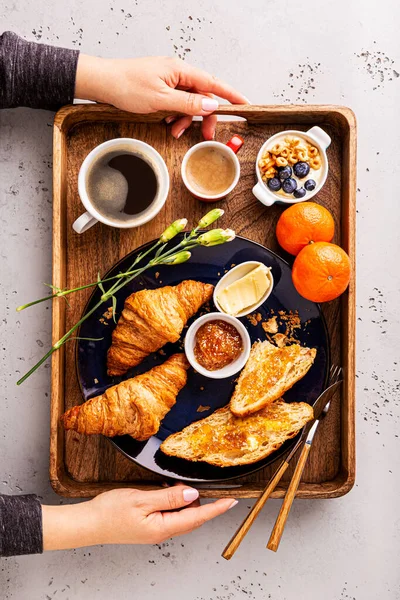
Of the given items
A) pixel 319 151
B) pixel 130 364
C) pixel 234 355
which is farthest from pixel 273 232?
pixel 130 364

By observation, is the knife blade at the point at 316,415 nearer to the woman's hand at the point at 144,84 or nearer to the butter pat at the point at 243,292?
the butter pat at the point at 243,292

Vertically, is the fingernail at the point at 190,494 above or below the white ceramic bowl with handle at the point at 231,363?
below

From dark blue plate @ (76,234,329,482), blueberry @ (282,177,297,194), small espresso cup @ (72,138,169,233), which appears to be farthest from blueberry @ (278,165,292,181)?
small espresso cup @ (72,138,169,233)

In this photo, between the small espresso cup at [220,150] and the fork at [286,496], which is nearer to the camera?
the fork at [286,496]

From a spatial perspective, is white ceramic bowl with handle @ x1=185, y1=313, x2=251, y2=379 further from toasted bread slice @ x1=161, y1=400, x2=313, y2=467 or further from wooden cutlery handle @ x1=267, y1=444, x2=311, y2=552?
wooden cutlery handle @ x1=267, y1=444, x2=311, y2=552

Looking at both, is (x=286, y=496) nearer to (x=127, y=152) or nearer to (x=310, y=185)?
(x=310, y=185)

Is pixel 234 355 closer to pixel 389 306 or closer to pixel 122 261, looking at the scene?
pixel 122 261

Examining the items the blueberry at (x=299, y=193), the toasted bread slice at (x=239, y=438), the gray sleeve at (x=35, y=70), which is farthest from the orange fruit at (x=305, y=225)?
the gray sleeve at (x=35, y=70)
